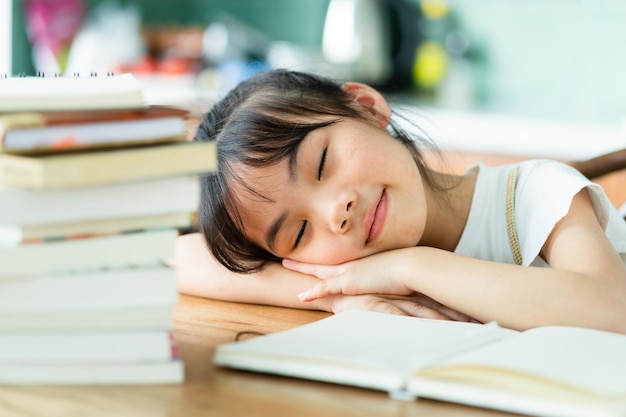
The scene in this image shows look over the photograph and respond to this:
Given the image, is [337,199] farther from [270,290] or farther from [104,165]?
[104,165]

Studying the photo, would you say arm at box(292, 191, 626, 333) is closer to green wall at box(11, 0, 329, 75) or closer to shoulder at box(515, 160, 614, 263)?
shoulder at box(515, 160, 614, 263)

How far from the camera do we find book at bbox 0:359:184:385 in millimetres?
875

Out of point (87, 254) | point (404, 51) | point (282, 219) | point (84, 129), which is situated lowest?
point (404, 51)

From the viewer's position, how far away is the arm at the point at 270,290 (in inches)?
47.9

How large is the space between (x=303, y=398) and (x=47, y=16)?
3677 millimetres

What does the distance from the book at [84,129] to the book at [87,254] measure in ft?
0.28

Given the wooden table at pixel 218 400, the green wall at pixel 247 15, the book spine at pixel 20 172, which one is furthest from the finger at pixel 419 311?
the green wall at pixel 247 15

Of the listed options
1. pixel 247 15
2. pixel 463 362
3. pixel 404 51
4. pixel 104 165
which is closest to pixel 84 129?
pixel 104 165

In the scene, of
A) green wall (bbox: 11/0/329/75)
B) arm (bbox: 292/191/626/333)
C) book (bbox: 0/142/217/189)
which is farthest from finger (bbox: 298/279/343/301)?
green wall (bbox: 11/0/329/75)

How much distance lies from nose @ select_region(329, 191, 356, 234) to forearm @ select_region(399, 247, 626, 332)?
0.49 feet

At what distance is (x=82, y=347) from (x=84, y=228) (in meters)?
0.11

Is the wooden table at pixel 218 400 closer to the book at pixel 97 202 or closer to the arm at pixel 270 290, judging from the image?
the book at pixel 97 202

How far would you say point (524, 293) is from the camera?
1.13m

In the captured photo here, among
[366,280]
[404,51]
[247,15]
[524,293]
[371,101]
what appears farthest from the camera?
[247,15]
